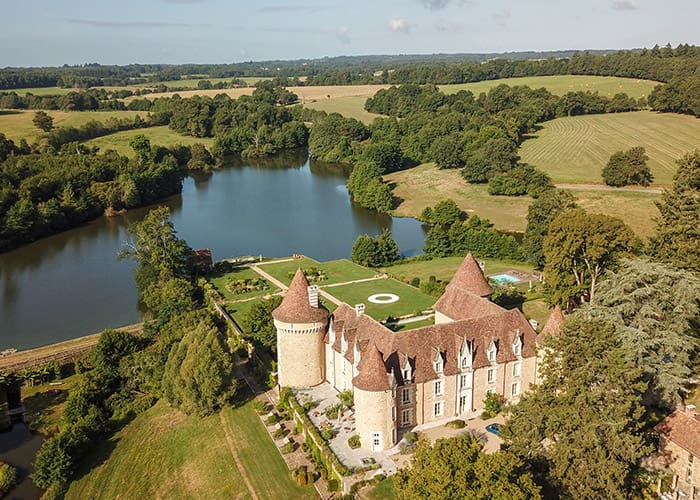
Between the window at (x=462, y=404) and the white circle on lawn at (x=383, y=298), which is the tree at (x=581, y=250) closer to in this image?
the white circle on lawn at (x=383, y=298)

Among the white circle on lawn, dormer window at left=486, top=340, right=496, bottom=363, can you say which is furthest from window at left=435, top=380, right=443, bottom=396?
the white circle on lawn

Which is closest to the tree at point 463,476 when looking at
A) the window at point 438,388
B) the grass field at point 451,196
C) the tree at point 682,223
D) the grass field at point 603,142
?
the window at point 438,388

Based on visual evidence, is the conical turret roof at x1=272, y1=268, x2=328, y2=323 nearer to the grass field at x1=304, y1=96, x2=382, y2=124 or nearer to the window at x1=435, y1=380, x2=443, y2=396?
the window at x1=435, y1=380, x2=443, y2=396

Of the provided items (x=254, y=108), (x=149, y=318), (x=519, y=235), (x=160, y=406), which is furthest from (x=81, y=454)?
(x=254, y=108)

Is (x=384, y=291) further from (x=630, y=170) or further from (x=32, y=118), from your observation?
(x=32, y=118)

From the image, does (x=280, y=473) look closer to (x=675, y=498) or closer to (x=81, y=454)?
(x=81, y=454)

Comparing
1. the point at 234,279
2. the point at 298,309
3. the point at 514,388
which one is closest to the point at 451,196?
the point at 234,279
